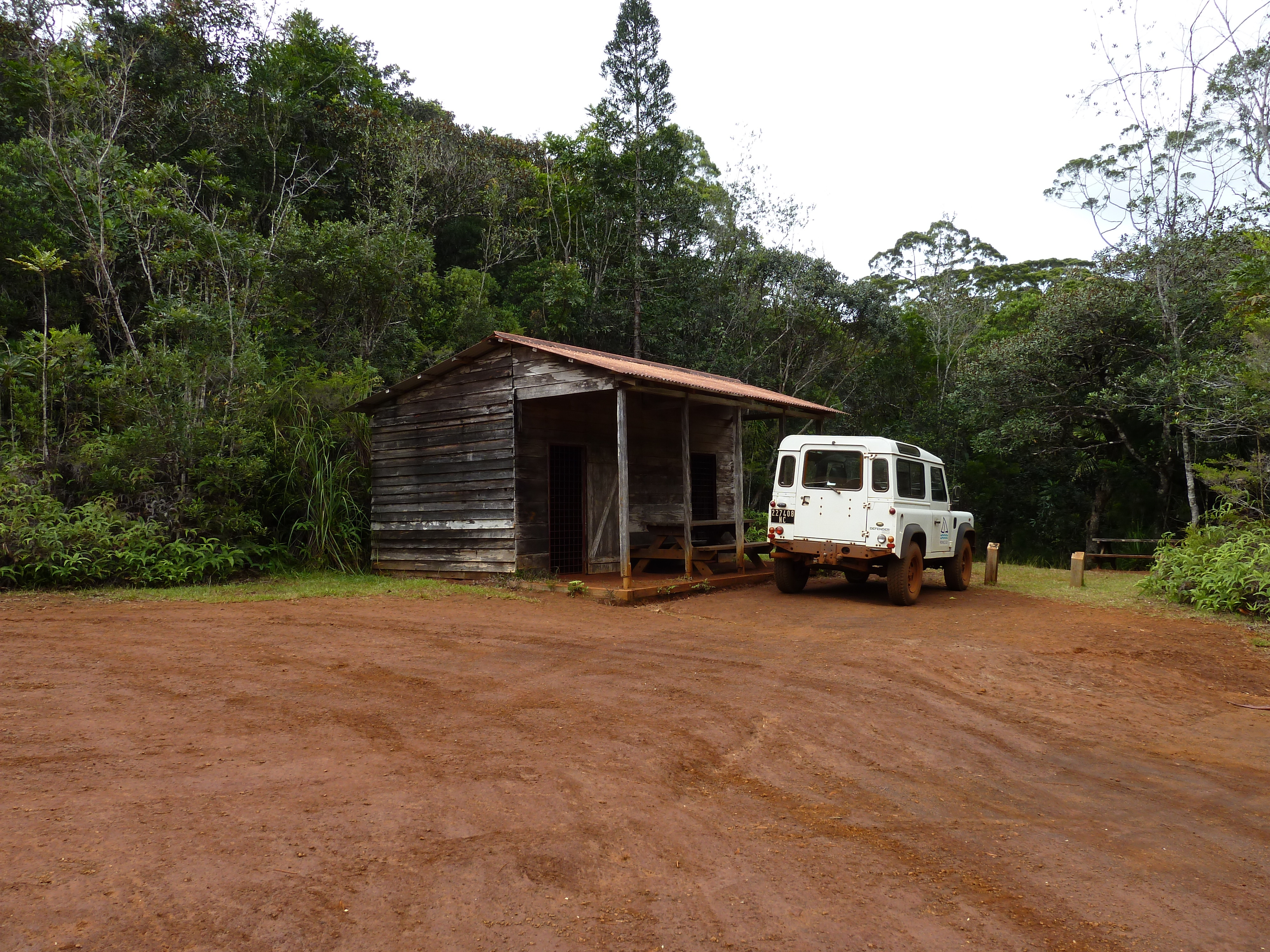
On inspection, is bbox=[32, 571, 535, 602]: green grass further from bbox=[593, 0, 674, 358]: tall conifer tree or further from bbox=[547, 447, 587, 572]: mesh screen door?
bbox=[593, 0, 674, 358]: tall conifer tree

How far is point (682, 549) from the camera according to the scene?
13.2m

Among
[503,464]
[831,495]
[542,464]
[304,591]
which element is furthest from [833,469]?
[304,591]

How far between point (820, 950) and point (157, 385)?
13.5 metres

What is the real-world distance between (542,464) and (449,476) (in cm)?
Result: 160

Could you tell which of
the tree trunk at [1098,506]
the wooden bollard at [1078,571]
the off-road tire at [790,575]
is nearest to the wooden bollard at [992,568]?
the wooden bollard at [1078,571]

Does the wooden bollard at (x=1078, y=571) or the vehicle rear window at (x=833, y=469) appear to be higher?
the vehicle rear window at (x=833, y=469)

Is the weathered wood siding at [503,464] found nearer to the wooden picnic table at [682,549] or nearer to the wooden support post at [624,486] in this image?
the wooden support post at [624,486]

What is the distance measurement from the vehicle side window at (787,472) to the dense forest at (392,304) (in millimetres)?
7014

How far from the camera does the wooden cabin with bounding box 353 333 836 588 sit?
12.4 m

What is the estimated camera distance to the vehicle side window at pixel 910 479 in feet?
36.0

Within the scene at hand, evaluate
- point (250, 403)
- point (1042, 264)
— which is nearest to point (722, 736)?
point (250, 403)

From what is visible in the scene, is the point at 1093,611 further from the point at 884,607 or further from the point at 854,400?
the point at 854,400

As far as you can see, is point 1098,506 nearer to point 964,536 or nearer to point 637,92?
point 964,536

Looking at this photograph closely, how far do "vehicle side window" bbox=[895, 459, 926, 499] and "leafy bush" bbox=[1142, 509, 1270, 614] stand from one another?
12.6 feet
